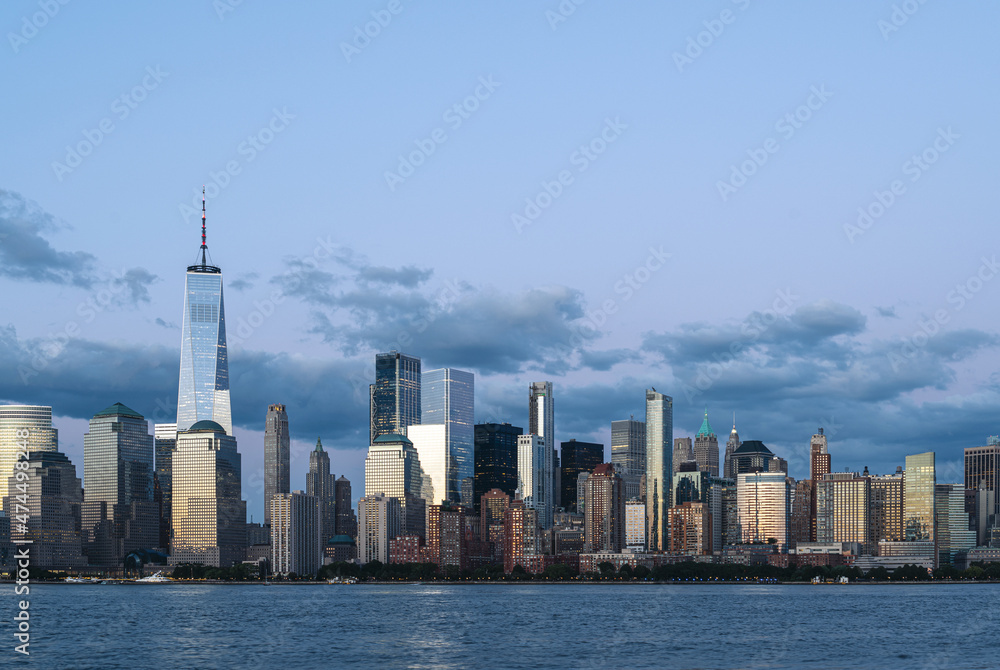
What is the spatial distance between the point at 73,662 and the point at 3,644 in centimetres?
1991

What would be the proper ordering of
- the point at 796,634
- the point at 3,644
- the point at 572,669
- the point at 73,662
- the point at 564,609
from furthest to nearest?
1. the point at 564,609
2. the point at 796,634
3. the point at 3,644
4. the point at 73,662
5. the point at 572,669

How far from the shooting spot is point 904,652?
11112cm

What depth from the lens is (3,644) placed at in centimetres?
12006

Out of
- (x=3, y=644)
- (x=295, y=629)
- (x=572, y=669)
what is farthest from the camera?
(x=295, y=629)

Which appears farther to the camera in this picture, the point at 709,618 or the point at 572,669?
the point at 709,618

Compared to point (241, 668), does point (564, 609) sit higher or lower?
lower

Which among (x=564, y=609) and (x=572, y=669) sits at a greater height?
(x=572, y=669)

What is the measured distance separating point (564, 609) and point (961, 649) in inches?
3130

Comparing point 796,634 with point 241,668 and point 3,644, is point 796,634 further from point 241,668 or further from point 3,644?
point 3,644

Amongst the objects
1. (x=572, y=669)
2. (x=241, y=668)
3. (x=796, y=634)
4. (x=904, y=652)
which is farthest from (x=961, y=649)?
(x=241, y=668)

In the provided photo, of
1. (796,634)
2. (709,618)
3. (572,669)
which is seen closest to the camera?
(572,669)

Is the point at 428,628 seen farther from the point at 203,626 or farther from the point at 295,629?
the point at 203,626

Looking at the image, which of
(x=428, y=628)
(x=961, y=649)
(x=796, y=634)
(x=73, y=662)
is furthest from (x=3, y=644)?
(x=961, y=649)

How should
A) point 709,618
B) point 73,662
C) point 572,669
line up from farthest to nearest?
point 709,618 < point 73,662 < point 572,669
